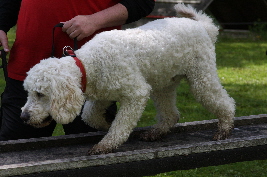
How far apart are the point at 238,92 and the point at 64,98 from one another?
5420 millimetres

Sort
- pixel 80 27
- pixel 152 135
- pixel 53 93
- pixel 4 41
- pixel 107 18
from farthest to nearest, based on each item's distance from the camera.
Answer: pixel 152 135
pixel 4 41
pixel 107 18
pixel 80 27
pixel 53 93

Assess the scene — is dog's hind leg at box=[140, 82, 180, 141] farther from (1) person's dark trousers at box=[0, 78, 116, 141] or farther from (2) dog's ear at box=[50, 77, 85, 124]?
(2) dog's ear at box=[50, 77, 85, 124]

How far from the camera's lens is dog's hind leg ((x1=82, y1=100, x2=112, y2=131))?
11.7 feet

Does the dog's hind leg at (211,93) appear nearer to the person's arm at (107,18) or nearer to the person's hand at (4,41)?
the person's arm at (107,18)

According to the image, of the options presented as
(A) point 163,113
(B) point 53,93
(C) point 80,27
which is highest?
(C) point 80,27

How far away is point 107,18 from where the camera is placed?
346 centimetres

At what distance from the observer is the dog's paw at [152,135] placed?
12.7 ft

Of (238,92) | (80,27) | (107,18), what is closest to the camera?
(80,27)

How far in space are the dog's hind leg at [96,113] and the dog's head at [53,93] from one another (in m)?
0.58

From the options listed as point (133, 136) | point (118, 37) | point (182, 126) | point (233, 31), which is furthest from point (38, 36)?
point (233, 31)

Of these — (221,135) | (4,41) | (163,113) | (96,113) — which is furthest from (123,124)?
(4,41)

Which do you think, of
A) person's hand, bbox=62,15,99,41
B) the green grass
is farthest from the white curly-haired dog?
the green grass

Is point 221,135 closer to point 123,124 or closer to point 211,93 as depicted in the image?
point 211,93

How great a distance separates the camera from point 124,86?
3145mm
